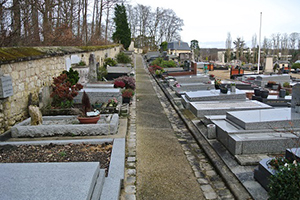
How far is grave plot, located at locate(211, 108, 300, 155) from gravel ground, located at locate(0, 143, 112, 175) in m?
2.48

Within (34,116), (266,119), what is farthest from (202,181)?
(34,116)

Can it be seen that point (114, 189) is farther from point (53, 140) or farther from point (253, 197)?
point (53, 140)

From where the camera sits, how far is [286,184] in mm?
3172

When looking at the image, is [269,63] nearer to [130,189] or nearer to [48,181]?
[130,189]

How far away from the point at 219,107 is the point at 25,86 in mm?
5575

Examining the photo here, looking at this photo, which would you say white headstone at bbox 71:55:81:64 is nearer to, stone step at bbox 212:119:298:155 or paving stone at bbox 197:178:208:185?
stone step at bbox 212:119:298:155

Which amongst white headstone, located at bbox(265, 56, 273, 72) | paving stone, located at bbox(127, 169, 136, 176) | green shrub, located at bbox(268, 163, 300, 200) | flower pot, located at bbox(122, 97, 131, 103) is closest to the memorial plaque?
paving stone, located at bbox(127, 169, 136, 176)

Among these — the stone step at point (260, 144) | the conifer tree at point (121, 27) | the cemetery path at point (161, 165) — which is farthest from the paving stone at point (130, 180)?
the conifer tree at point (121, 27)

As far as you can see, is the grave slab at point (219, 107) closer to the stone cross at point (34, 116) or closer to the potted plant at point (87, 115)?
the potted plant at point (87, 115)

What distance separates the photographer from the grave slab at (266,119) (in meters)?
5.59

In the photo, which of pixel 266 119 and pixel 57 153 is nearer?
pixel 57 153

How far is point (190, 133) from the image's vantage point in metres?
7.25

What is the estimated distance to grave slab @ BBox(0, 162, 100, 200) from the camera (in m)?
2.79

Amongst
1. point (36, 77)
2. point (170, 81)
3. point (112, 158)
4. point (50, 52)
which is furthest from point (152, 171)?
point (170, 81)
